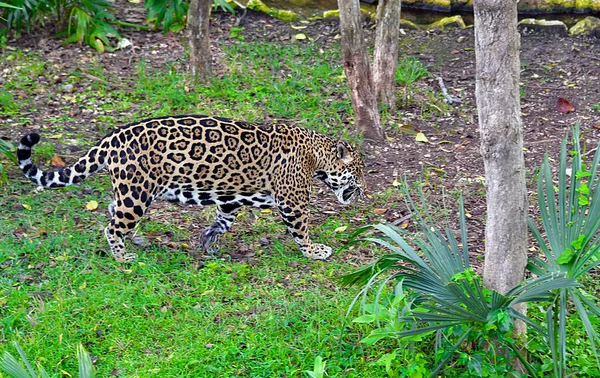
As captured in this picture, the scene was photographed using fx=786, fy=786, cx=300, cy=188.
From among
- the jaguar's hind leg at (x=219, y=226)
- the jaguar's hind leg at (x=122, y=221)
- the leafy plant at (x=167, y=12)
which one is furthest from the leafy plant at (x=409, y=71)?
the jaguar's hind leg at (x=122, y=221)

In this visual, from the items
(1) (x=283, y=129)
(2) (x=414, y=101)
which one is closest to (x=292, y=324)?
(1) (x=283, y=129)

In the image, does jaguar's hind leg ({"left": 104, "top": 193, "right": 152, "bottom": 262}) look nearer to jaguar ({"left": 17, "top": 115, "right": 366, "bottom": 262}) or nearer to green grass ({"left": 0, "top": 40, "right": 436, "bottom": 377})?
jaguar ({"left": 17, "top": 115, "right": 366, "bottom": 262})

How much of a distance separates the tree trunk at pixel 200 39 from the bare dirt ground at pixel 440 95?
0.50m

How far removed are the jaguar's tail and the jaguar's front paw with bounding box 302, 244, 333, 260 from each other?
1919mm

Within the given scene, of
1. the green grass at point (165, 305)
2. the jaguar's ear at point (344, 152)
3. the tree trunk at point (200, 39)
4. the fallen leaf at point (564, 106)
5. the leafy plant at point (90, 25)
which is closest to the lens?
the green grass at point (165, 305)

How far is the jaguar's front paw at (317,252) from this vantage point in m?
6.95

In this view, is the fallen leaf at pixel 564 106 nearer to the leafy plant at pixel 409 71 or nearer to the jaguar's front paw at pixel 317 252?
the leafy plant at pixel 409 71

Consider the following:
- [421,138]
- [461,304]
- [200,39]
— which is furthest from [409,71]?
[461,304]

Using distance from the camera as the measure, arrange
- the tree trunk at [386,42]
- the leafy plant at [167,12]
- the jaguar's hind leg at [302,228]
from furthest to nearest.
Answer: the leafy plant at [167,12] < the tree trunk at [386,42] < the jaguar's hind leg at [302,228]

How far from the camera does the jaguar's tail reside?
663 centimetres

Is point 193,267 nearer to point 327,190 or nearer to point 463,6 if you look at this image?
point 327,190

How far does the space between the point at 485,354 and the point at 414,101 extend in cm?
506

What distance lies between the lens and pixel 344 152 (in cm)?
725

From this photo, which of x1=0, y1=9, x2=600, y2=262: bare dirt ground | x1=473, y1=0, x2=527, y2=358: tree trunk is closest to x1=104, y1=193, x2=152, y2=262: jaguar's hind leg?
x1=0, y1=9, x2=600, y2=262: bare dirt ground
